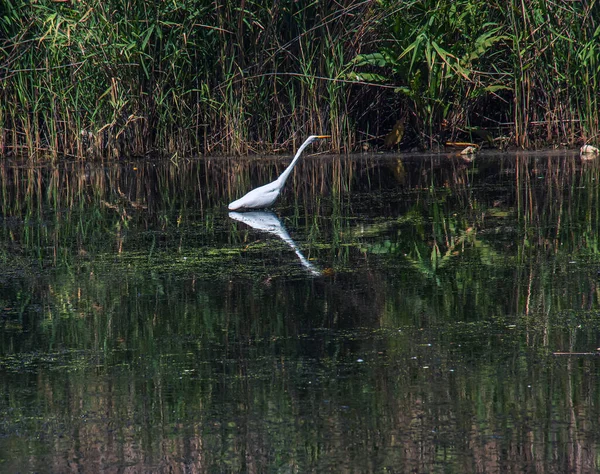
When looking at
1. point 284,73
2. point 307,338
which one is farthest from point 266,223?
point 284,73

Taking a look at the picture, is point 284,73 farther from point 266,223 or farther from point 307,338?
point 307,338

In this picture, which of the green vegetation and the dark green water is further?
the green vegetation

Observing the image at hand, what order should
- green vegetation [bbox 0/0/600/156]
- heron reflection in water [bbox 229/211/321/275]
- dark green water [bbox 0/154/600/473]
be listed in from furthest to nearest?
green vegetation [bbox 0/0/600/156]
heron reflection in water [bbox 229/211/321/275]
dark green water [bbox 0/154/600/473]

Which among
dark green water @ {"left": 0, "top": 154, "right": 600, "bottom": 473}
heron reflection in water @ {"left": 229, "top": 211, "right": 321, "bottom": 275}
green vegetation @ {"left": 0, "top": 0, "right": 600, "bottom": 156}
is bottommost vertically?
dark green water @ {"left": 0, "top": 154, "right": 600, "bottom": 473}

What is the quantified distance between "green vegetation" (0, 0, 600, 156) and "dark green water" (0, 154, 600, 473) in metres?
3.21

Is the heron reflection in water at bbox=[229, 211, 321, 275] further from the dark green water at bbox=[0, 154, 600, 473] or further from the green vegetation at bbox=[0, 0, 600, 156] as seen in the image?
the green vegetation at bbox=[0, 0, 600, 156]

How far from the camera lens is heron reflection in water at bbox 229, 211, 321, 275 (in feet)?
19.4

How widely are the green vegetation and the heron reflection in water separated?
355 cm

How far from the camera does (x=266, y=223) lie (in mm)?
6637

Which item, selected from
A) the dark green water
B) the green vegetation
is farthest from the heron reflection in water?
the green vegetation

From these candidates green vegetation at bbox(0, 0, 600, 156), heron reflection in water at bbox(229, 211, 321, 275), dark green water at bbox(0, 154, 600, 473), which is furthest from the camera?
green vegetation at bbox(0, 0, 600, 156)

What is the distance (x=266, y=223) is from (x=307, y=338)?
291 centimetres

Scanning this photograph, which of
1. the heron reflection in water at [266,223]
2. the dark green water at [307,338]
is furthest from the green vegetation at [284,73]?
the heron reflection in water at [266,223]

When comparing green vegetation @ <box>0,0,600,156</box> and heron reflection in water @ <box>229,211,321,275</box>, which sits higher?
green vegetation @ <box>0,0,600,156</box>
